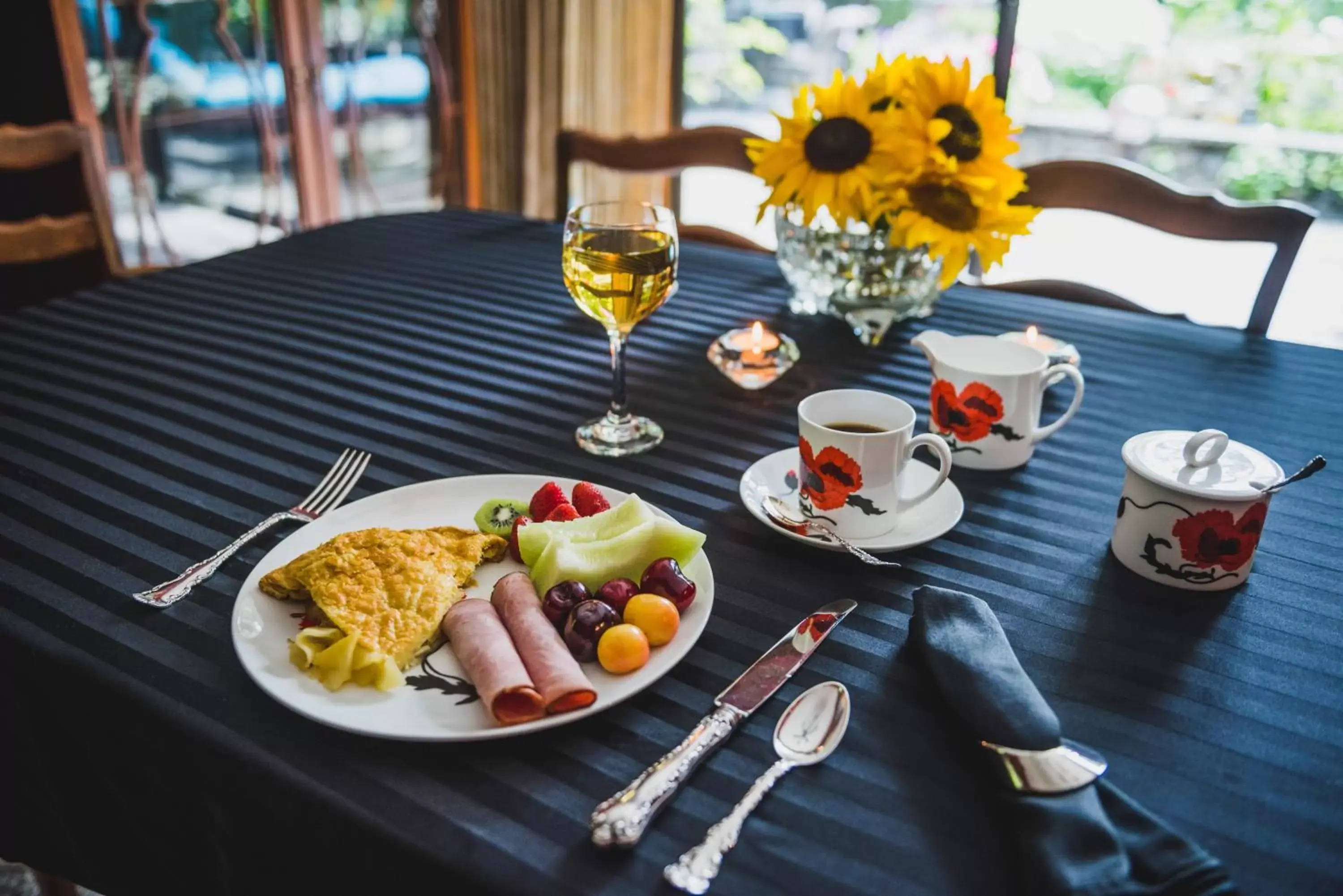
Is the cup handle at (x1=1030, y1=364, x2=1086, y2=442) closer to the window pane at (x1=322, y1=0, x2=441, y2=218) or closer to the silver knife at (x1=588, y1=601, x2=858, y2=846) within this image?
the silver knife at (x1=588, y1=601, x2=858, y2=846)

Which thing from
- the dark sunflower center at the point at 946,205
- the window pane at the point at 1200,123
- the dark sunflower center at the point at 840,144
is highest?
the dark sunflower center at the point at 840,144

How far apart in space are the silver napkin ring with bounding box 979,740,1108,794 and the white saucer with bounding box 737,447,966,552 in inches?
9.7

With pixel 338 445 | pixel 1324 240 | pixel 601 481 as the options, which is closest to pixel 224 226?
pixel 338 445

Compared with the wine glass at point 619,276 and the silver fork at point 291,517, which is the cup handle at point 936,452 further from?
the silver fork at point 291,517

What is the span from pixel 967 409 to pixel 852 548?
232 millimetres

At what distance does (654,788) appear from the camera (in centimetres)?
55

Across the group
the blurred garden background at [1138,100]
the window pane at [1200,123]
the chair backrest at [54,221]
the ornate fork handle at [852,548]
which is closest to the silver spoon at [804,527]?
the ornate fork handle at [852,548]

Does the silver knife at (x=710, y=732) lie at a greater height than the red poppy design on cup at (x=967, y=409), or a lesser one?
lesser

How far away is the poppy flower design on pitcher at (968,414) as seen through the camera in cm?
92

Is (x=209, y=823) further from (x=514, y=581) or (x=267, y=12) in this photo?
(x=267, y=12)

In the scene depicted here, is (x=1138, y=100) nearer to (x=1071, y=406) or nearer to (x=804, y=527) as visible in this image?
(x=1071, y=406)

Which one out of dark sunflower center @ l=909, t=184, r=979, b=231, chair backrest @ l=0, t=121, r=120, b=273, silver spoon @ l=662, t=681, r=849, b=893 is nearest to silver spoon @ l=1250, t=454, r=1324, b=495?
silver spoon @ l=662, t=681, r=849, b=893

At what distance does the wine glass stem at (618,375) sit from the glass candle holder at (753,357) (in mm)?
169

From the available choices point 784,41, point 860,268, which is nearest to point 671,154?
point 860,268
